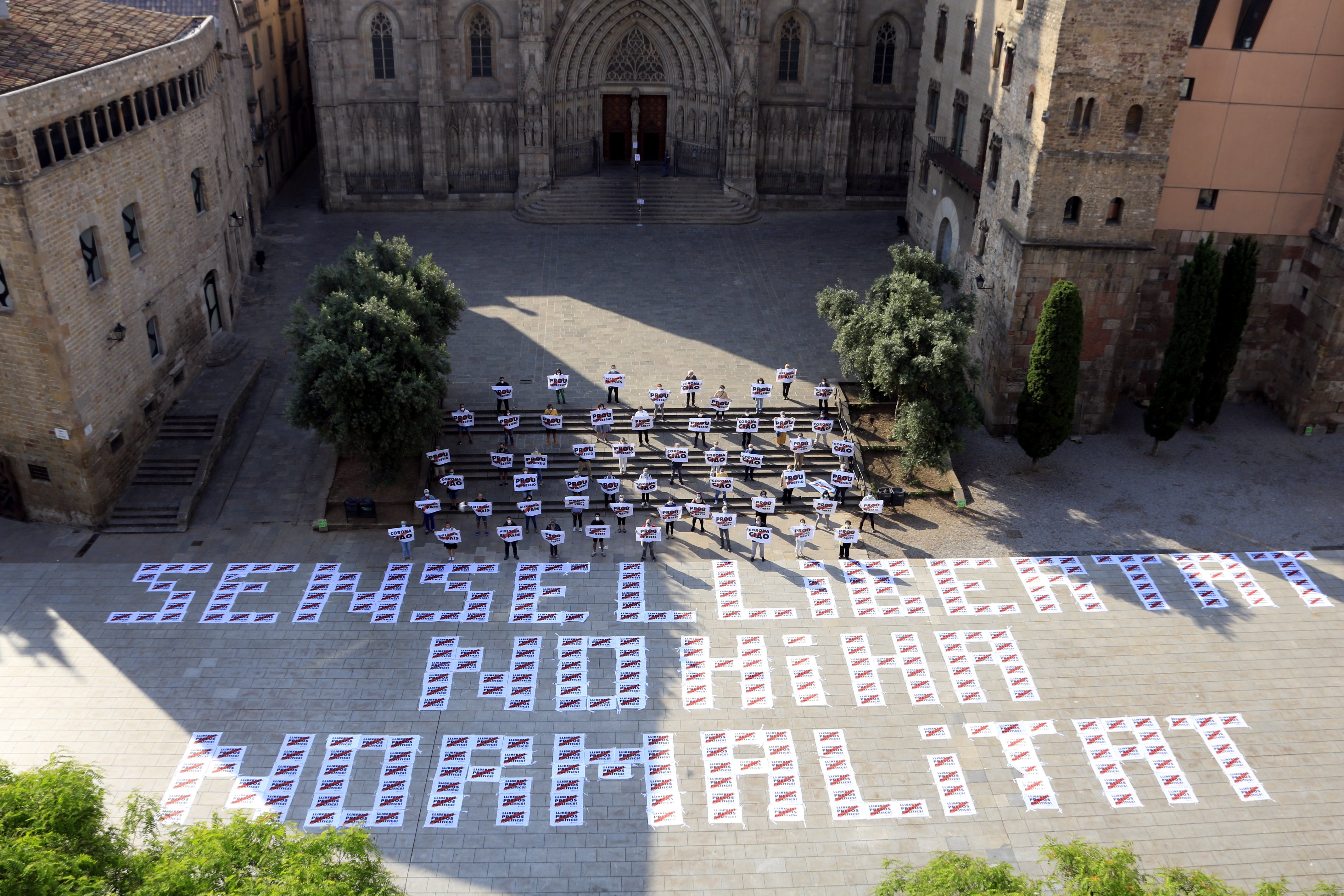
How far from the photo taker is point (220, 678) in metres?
25.9

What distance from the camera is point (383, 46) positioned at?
52562 millimetres

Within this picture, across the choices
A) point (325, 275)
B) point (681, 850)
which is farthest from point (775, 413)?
point (681, 850)

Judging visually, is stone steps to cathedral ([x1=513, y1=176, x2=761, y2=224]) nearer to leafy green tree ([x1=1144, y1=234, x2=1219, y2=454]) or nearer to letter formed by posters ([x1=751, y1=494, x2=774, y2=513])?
leafy green tree ([x1=1144, y1=234, x2=1219, y2=454])

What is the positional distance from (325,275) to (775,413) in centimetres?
1531

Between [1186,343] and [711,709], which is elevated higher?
[1186,343]

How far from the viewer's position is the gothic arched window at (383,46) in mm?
51938

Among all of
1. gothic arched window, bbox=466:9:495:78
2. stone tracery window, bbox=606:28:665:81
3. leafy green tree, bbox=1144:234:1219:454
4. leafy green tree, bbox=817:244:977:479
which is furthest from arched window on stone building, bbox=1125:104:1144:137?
gothic arched window, bbox=466:9:495:78

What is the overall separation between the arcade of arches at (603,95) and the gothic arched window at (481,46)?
2.4 inches

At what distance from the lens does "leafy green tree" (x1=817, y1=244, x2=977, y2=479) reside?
3231 cm

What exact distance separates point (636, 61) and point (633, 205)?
796 cm

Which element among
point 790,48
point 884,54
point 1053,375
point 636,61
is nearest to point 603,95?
point 636,61

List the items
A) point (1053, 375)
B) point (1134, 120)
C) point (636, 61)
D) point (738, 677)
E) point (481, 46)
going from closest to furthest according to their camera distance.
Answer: point (738, 677)
point (1134, 120)
point (1053, 375)
point (481, 46)
point (636, 61)

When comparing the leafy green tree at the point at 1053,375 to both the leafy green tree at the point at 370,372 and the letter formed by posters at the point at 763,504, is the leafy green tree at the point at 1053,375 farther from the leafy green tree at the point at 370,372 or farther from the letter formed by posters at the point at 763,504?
the leafy green tree at the point at 370,372

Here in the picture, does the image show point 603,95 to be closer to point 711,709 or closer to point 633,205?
point 633,205
